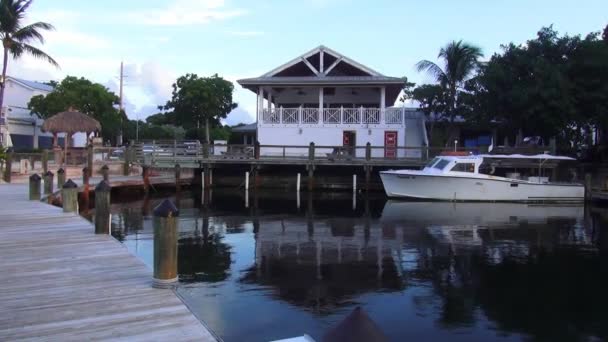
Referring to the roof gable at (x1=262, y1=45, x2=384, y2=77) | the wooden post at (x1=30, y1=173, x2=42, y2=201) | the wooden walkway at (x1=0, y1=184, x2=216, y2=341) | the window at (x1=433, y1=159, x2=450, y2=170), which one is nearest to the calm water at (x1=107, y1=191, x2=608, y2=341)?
the wooden walkway at (x1=0, y1=184, x2=216, y2=341)

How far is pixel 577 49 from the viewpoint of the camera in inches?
1125

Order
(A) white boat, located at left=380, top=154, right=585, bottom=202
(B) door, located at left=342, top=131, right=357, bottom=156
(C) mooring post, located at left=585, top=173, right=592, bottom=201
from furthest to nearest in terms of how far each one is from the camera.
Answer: (B) door, located at left=342, top=131, right=357, bottom=156 → (C) mooring post, located at left=585, top=173, right=592, bottom=201 → (A) white boat, located at left=380, top=154, right=585, bottom=202

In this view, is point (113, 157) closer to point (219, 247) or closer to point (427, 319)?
point (219, 247)

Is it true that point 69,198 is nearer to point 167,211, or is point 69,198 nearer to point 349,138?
point 167,211

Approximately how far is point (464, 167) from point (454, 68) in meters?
12.5

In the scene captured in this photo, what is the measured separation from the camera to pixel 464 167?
2477 cm

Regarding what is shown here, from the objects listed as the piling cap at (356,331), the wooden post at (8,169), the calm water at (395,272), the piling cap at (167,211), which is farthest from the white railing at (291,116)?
the piling cap at (356,331)

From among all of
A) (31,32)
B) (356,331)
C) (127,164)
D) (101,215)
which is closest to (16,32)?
(31,32)

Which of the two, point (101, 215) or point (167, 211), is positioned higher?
point (167, 211)

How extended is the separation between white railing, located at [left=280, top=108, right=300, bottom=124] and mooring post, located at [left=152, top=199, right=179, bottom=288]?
25561 mm

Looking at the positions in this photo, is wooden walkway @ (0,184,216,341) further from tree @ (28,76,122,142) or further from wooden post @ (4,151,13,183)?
tree @ (28,76,122,142)

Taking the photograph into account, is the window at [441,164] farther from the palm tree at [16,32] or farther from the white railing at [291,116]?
the palm tree at [16,32]

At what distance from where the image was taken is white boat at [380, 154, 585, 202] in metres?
24.6

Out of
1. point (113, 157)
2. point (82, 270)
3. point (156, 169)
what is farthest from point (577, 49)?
point (82, 270)
